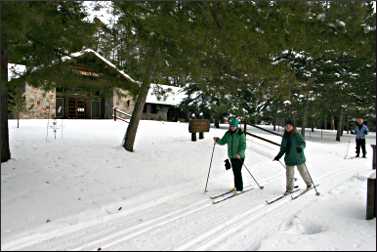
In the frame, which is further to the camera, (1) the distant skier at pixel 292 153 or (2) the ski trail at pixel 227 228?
(1) the distant skier at pixel 292 153

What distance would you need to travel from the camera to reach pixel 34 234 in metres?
5.41

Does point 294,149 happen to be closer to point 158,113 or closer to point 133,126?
point 133,126

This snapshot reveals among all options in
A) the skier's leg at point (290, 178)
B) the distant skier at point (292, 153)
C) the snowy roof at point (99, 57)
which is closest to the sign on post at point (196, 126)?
the snowy roof at point (99, 57)

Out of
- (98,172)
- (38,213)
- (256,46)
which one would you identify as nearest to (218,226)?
(38,213)

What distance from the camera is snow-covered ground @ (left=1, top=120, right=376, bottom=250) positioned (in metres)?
4.94

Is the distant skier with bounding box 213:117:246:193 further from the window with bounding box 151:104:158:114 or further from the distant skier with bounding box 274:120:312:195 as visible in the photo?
the window with bounding box 151:104:158:114

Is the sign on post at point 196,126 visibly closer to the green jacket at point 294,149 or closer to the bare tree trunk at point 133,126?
the bare tree trunk at point 133,126

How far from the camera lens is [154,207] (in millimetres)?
6961

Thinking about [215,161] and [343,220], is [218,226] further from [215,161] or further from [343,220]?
[215,161]

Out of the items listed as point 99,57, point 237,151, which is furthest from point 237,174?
point 99,57

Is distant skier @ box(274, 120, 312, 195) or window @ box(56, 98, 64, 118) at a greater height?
window @ box(56, 98, 64, 118)

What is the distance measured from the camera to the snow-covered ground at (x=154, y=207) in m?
4.94

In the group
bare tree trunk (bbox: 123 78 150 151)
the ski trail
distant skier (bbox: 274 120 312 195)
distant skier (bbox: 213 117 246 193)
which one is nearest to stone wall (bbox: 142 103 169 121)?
bare tree trunk (bbox: 123 78 150 151)

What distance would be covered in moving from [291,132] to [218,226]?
3.56m
